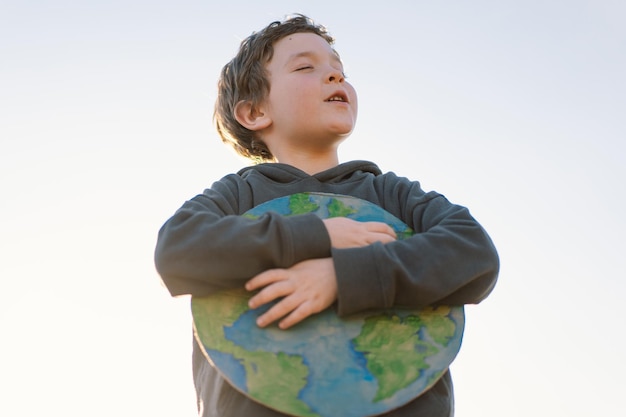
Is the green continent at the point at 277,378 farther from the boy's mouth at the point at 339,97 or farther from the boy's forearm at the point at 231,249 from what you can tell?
the boy's mouth at the point at 339,97

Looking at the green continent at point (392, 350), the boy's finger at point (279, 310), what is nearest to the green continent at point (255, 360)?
the boy's finger at point (279, 310)

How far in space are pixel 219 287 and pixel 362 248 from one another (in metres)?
0.48

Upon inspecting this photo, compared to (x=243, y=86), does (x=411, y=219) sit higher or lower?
lower

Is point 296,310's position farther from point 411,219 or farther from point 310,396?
point 411,219

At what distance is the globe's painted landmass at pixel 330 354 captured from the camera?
2188 millimetres

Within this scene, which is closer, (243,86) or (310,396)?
(310,396)

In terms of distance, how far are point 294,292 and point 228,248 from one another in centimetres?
25

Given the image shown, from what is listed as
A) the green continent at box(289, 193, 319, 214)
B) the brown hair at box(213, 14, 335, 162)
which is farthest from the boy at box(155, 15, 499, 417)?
the brown hair at box(213, 14, 335, 162)

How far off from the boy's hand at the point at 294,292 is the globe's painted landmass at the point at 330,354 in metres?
0.05

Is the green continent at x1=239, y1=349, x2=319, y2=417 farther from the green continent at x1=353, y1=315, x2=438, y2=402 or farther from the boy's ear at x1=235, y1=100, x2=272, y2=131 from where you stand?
the boy's ear at x1=235, y1=100, x2=272, y2=131

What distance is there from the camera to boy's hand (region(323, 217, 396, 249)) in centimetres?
244

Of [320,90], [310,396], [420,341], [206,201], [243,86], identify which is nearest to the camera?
[310,396]

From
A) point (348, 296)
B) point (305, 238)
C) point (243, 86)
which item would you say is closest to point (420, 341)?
point (348, 296)

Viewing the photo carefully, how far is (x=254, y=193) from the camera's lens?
2.93m
